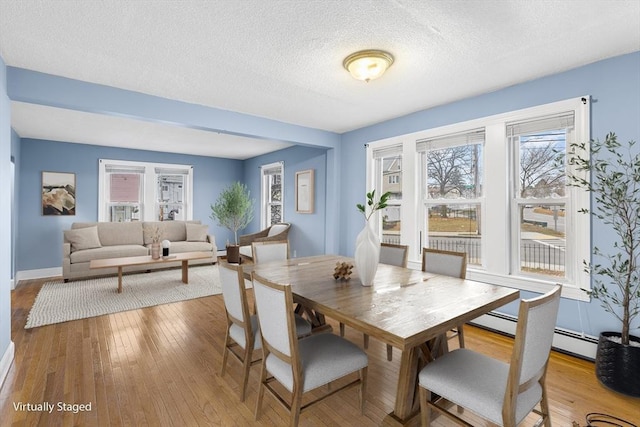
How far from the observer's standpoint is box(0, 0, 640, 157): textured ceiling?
6.15ft

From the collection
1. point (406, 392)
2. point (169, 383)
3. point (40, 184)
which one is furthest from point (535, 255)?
point (40, 184)

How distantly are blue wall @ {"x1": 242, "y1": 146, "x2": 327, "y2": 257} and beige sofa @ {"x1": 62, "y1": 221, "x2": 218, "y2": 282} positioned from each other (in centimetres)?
162

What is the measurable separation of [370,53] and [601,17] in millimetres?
1434

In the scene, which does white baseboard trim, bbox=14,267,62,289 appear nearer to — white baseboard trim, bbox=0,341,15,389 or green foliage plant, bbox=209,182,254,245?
green foliage plant, bbox=209,182,254,245

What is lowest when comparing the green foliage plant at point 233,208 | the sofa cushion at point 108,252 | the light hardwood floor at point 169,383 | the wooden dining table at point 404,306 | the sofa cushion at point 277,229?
the light hardwood floor at point 169,383

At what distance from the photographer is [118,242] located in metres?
5.89

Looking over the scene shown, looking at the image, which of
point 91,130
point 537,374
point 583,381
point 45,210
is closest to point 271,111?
point 91,130

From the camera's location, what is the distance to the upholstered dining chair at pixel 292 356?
5.03 feet

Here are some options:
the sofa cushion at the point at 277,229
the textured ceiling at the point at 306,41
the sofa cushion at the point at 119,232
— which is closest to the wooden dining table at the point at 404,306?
the textured ceiling at the point at 306,41

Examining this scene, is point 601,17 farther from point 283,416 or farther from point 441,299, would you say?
point 283,416

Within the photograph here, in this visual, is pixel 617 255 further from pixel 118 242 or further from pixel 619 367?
pixel 118 242

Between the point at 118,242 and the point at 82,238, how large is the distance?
2.16ft

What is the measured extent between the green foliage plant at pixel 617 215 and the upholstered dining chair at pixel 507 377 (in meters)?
1.37

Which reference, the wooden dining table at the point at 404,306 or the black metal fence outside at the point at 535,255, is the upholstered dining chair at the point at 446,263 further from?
the black metal fence outside at the point at 535,255
